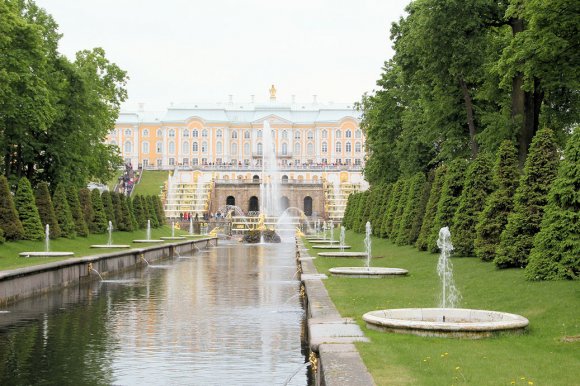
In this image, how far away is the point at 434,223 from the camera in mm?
20000

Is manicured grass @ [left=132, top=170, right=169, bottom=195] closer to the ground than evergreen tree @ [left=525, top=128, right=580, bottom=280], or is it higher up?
higher up

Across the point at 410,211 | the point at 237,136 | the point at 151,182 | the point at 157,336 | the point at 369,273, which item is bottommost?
the point at 157,336

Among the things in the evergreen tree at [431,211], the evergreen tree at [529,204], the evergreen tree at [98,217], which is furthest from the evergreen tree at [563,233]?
the evergreen tree at [98,217]

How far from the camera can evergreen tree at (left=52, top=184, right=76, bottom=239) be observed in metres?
28.5

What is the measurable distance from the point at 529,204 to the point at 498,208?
1.83 metres

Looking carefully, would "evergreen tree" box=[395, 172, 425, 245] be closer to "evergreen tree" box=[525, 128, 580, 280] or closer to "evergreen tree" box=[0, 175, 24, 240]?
"evergreen tree" box=[0, 175, 24, 240]

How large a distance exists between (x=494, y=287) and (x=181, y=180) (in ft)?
276

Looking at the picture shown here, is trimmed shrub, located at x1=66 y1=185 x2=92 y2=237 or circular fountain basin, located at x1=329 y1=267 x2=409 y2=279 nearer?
circular fountain basin, located at x1=329 y1=267 x2=409 y2=279

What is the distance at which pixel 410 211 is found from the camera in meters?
24.9

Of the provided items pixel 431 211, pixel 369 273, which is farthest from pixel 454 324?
pixel 431 211

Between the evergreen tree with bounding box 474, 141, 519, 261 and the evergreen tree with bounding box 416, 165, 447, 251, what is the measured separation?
4791mm

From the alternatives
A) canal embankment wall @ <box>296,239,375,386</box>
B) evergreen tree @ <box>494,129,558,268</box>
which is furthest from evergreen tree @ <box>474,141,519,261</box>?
canal embankment wall @ <box>296,239,375,386</box>

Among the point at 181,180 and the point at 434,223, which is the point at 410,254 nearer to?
the point at 434,223

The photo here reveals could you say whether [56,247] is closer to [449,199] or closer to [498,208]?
[449,199]
